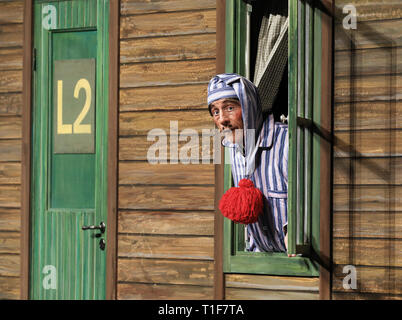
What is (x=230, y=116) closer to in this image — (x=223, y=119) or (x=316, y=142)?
(x=223, y=119)

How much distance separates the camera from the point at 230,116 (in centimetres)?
572

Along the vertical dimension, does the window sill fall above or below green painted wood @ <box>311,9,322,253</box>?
below

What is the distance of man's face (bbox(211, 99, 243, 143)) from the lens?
5715 mm

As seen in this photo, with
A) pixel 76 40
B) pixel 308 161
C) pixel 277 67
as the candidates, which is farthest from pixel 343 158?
pixel 76 40

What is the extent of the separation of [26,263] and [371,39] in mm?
3335

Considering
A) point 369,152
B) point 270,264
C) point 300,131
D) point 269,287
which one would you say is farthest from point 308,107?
point 269,287

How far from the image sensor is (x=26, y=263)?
6523mm

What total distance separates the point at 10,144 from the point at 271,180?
2.36 metres

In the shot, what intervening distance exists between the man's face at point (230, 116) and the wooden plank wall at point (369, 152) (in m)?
0.71

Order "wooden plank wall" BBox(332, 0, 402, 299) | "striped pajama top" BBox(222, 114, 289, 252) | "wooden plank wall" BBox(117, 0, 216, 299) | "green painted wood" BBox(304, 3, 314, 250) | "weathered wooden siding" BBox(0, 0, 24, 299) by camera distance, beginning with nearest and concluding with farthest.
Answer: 1. "wooden plank wall" BBox(332, 0, 402, 299)
2. "green painted wood" BBox(304, 3, 314, 250)
3. "striped pajama top" BBox(222, 114, 289, 252)
4. "wooden plank wall" BBox(117, 0, 216, 299)
5. "weathered wooden siding" BBox(0, 0, 24, 299)

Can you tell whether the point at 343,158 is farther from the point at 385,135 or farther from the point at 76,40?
the point at 76,40

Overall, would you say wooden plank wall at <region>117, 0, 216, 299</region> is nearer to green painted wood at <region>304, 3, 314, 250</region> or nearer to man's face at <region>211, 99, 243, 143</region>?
man's face at <region>211, 99, 243, 143</region>

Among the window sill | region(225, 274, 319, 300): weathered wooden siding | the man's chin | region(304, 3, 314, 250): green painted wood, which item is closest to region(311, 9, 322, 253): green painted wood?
region(304, 3, 314, 250): green painted wood

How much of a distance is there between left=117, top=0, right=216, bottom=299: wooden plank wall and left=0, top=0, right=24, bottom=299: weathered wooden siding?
0.97 metres
